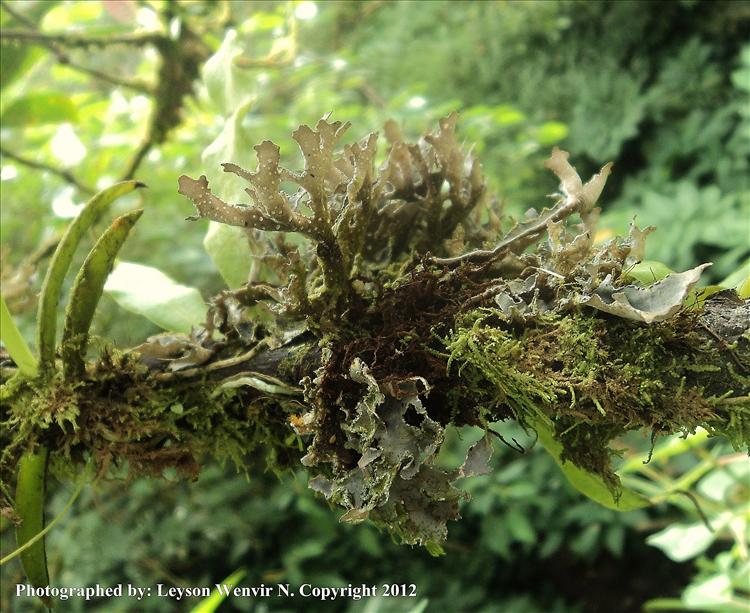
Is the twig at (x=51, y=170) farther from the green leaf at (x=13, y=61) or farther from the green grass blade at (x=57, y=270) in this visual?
the green grass blade at (x=57, y=270)

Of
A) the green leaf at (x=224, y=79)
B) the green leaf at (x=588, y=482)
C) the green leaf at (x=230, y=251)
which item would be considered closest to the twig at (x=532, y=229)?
the green leaf at (x=588, y=482)

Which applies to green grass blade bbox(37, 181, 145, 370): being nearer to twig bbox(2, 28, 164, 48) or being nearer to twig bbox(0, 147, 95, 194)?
twig bbox(2, 28, 164, 48)

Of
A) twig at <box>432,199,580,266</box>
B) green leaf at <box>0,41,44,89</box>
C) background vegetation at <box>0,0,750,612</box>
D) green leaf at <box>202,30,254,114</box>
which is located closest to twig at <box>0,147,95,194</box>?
background vegetation at <box>0,0,750,612</box>

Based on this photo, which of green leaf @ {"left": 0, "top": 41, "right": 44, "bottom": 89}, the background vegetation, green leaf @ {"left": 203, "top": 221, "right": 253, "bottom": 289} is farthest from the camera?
the background vegetation

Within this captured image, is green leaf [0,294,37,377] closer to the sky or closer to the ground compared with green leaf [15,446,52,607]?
closer to the sky

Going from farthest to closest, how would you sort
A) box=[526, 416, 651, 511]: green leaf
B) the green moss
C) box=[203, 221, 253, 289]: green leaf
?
1. box=[203, 221, 253, 289]: green leaf
2. box=[526, 416, 651, 511]: green leaf
3. the green moss

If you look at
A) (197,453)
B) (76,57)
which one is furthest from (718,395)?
(76,57)

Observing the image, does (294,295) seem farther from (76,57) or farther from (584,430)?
(76,57)

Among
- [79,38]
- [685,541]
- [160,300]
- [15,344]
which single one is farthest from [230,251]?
[685,541]

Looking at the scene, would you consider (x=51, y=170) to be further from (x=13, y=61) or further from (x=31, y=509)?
(x=31, y=509)
